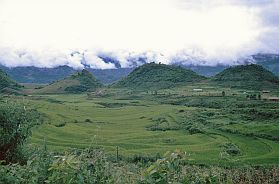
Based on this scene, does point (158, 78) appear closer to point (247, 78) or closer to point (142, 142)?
point (247, 78)

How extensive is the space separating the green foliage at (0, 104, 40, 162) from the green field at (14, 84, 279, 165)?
3010 centimetres

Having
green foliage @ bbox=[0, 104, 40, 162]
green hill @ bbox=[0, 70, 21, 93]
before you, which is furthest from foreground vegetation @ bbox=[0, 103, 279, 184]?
green hill @ bbox=[0, 70, 21, 93]

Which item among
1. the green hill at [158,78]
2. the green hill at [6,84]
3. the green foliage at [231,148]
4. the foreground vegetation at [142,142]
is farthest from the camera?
the green hill at [158,78]

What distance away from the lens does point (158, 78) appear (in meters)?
183

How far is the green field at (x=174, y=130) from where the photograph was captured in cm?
5447

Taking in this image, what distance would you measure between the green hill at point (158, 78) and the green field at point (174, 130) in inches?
2814

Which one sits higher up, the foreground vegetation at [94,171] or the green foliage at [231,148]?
the foreground vegetation at [94,171]

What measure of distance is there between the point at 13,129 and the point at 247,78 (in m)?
151

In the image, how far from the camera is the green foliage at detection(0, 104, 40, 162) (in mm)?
14152

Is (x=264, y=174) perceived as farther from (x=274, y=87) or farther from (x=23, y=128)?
(x=274, y=87)

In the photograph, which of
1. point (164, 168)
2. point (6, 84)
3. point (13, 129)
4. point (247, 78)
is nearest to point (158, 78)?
point (247, 78)

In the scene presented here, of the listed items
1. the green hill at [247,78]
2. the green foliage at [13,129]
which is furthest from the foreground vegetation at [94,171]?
the green hill at [247,78]

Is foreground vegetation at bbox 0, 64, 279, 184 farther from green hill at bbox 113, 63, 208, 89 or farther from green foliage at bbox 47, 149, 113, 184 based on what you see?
green hill at bbox 113, 63, 208, 89

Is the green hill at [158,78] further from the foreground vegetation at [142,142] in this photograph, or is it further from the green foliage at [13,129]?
the green foliage at [13,129]
